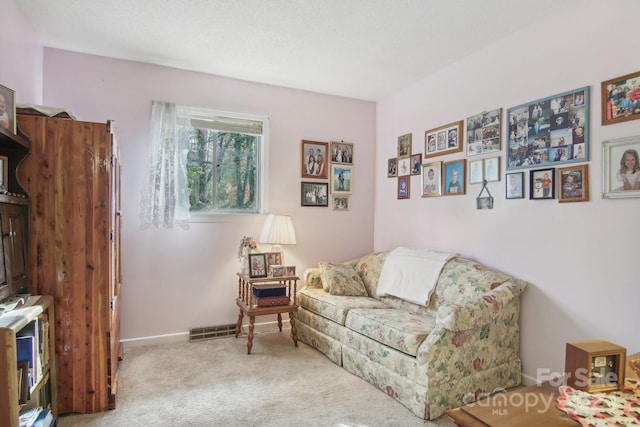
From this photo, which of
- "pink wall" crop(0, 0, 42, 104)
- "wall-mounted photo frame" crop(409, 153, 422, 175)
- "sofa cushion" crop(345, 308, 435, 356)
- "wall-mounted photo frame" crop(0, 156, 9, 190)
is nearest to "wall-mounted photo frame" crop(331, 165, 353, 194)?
"wall-mounted photo frame" crop(409, 153, 422, 175)

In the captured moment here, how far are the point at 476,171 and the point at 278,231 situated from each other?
185 cm

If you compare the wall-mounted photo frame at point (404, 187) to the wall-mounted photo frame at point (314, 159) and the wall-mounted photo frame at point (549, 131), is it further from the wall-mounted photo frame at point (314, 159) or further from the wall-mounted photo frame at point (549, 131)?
the wall-mounted photo frame at point (549, 131)

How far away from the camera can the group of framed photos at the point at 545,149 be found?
217cm

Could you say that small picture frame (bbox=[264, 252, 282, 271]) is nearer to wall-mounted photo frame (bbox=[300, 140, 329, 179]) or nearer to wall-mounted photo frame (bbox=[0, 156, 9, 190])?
wall-mounted photo frame (bbox=[300, 140, 329, 179])

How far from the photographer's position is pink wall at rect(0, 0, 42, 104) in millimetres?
2292

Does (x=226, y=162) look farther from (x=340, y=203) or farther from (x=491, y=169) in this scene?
(x=491, y=169)

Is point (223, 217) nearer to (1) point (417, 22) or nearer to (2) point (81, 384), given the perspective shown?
(2) point (81, 384)

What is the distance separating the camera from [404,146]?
3.94 meters

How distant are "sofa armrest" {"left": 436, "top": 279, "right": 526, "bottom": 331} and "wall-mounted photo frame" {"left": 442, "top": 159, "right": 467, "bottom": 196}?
916 millimetres

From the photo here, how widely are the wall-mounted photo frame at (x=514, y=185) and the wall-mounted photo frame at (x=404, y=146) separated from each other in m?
1.21

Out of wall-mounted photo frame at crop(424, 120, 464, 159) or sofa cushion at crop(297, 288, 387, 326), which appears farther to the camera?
wall-mounted photo frame at crop(424, 120, 464, 159)

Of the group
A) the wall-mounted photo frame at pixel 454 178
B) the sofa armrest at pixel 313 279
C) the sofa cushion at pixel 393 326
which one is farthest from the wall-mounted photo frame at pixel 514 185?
the sofa armrest at pixel 313 279

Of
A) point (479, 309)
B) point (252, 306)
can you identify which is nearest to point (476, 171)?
point (479, 309)

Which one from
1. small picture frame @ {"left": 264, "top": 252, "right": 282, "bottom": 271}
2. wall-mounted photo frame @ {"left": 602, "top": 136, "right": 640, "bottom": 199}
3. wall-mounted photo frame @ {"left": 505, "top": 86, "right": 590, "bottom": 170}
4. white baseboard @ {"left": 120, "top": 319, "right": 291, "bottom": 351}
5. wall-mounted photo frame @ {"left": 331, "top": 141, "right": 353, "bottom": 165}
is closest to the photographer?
wall-mounted photo frame @ {"left": 602, "top": 136, "right": 640, "bottom": 199}
